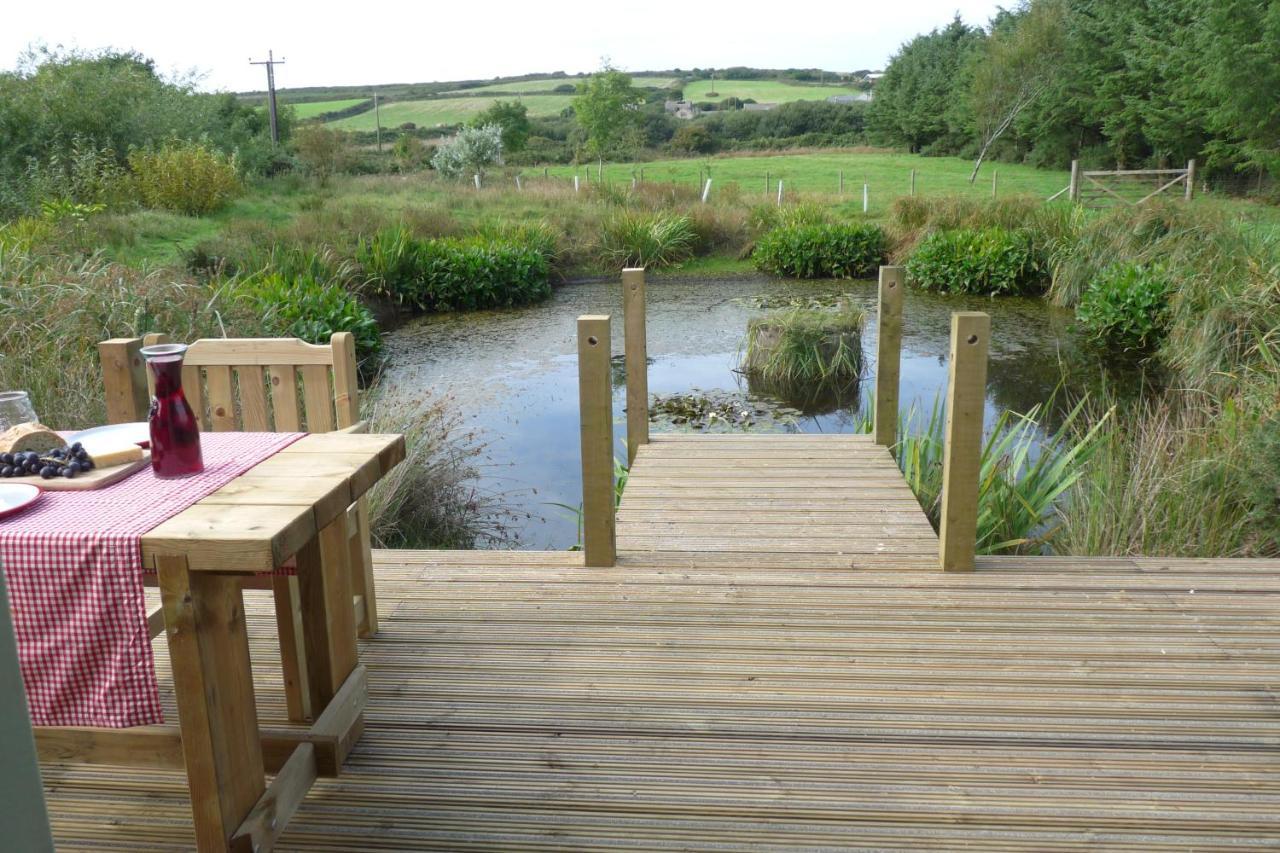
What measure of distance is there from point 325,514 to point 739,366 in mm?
8004

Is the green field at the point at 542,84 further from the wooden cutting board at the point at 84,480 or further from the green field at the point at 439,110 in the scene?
the wooden cutting board at the point at 84,480

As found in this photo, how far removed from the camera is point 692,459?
189 inches

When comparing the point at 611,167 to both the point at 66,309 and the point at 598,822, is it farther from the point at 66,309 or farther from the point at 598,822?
the point at 598,822

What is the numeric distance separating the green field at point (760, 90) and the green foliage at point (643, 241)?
40.9 meters

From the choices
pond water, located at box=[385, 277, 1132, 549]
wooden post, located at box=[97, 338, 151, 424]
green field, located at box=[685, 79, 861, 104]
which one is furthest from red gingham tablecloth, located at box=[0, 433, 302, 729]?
green field, located at box=[685, 79, 861, 104]

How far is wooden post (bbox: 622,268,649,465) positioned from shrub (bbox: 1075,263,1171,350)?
6.59m

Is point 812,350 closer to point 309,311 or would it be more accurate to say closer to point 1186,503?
point 309,311

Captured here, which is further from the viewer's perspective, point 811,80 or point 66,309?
point 811,80

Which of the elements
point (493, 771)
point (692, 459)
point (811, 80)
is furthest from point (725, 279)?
point (811, 80)

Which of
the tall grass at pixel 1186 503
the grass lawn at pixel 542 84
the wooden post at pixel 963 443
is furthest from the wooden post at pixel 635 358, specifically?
the grass lawn at pixel 542 84

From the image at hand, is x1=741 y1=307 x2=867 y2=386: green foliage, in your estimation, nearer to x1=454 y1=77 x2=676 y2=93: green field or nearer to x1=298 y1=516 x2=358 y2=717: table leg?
x1=298 y1=516 x2=358 y2=717: table leg

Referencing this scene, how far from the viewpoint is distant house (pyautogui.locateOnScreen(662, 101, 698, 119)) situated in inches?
2211

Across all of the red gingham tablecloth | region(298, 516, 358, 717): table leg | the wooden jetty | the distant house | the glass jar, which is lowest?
the wooden jetty

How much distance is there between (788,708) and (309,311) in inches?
272
